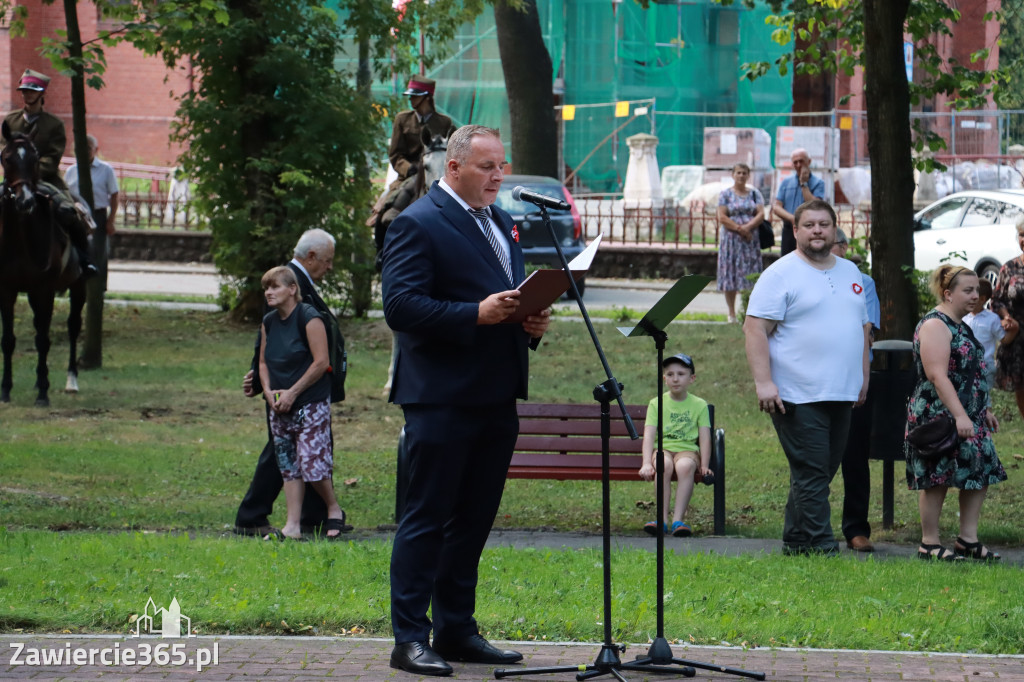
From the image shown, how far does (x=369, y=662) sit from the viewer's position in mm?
5793

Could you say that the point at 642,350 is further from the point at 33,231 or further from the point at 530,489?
the point at 33,231

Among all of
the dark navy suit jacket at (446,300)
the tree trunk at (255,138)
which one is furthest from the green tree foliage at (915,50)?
the dark navy suit jacket at (446,300)

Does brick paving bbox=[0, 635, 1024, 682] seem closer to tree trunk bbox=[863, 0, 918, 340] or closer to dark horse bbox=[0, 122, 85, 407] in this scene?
tree trunk bbox=[863, 0, 918, 340]

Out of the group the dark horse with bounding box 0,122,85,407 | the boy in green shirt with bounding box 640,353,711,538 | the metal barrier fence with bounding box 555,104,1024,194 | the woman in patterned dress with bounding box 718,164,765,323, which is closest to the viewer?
the boy in green shirt with bounding box 640,353,711,538

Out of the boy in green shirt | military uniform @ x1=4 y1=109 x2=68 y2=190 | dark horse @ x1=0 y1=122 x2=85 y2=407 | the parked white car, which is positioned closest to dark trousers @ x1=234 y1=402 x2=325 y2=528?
the boy in green shirt

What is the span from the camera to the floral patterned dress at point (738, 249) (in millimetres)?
18656

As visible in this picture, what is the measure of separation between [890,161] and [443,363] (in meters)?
8.94

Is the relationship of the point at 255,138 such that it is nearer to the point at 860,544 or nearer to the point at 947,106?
the point at 860,544

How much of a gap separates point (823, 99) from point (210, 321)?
81.8ft

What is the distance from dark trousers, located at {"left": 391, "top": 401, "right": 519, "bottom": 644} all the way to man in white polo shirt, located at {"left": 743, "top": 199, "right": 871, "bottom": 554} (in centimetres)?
255

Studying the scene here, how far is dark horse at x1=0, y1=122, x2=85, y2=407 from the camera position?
545 inches

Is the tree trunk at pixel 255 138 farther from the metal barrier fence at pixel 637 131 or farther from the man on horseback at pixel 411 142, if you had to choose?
the metal barrier fence at pixel 637 131

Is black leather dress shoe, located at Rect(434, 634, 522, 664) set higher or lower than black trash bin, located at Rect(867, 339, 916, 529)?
lower

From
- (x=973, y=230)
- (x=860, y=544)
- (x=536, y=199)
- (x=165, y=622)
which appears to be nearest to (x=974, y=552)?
(x=860, y=544)
